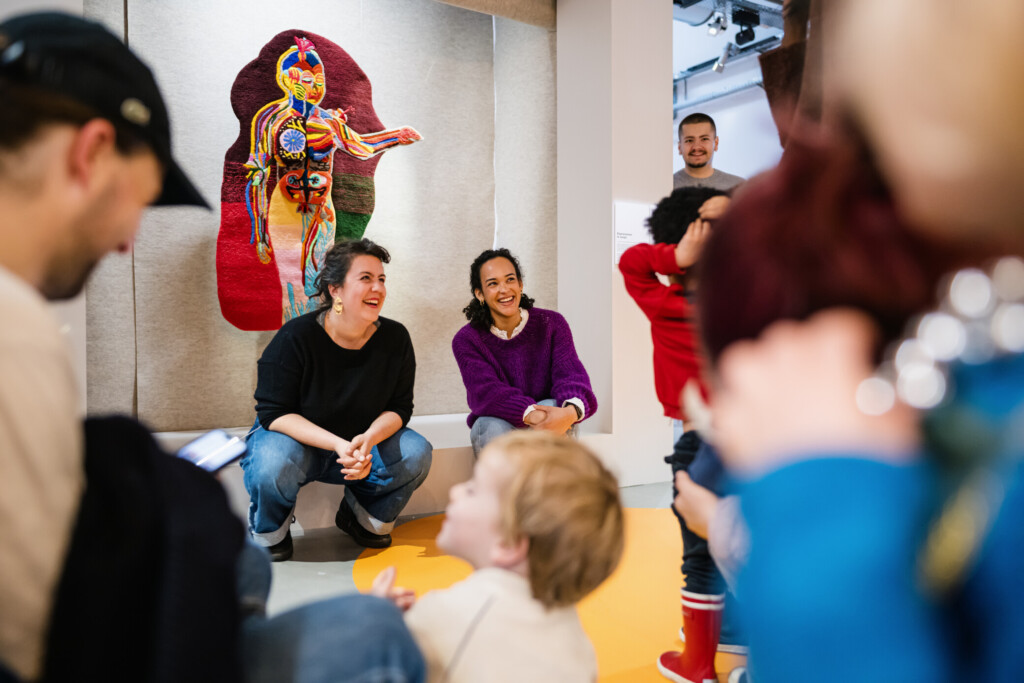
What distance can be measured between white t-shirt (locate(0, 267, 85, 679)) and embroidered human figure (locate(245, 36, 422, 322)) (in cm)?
274

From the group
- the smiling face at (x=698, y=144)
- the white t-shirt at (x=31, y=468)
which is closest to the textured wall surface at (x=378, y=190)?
the smiling face at (x=698, y=144)

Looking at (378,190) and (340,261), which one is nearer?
(340,261)

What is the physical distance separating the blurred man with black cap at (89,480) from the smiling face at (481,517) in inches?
9.8

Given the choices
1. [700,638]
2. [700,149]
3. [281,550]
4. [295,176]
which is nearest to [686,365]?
[700,638]

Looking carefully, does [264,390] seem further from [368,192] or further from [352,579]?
[368,192]

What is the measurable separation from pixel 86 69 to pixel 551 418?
7.70 feet

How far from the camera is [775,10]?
18.2ft

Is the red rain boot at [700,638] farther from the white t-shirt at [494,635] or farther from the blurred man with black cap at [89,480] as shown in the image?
the blurred man with black cap at [89,480]

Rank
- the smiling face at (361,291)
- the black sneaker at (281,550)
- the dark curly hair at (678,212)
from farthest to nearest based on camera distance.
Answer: the smiling face at (361,291), the black sneaker at (281,550), the dark curly hair at (678,212)

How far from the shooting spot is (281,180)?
3.24m

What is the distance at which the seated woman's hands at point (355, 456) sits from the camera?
7.99ft

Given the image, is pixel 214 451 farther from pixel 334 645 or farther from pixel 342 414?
pixel 342 414

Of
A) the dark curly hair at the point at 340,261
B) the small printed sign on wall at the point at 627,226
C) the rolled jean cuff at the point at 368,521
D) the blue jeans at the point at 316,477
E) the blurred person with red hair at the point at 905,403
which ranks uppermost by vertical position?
the small printed sign on wall at the point at 627,226

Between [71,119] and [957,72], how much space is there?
2.53ft
